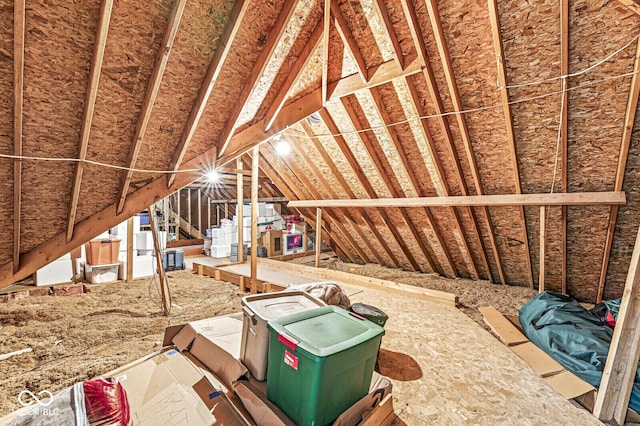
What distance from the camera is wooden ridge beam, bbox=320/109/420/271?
4066 millimetres

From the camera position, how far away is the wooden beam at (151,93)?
1778 millimetres

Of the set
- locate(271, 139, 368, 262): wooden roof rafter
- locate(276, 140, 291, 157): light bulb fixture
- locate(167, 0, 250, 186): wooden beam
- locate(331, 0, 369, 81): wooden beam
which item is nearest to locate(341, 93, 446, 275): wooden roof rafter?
locate(331, 0, 369, 81): wooden beam

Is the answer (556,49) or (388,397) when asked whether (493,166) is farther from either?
(388,397)

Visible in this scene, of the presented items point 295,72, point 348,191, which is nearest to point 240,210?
point 348,191

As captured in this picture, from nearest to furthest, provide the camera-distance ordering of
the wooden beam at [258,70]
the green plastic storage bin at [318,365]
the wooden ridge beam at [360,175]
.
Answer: the green plastic storage bin at [318,365] → the wooden beam at [258,70] → the wooden ridge beam at [360,175]

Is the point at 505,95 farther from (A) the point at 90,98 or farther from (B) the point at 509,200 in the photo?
(A) the point at 90,98

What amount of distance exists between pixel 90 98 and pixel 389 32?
8.38 feet

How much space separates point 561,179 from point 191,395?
423 cm

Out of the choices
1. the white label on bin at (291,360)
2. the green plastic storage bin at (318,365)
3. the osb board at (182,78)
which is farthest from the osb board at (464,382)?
the osb board at (182,78)

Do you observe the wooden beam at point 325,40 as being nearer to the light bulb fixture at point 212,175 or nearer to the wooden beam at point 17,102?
the light bulb fixture at point 212,175

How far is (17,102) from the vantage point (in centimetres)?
165

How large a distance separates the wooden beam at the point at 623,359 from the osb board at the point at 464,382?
0.46 ft

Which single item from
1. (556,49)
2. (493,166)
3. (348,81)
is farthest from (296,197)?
(556,49)

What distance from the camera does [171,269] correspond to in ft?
22.2
